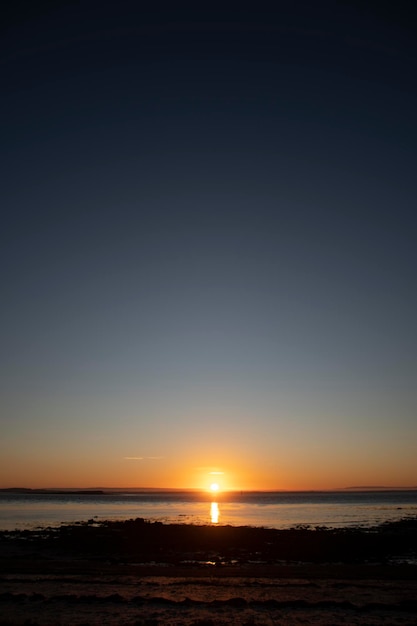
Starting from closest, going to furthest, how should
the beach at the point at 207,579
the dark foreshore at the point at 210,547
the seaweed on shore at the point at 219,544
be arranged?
the beach at the point at 207,579
the dark foreshore at the point at 210,547
the seaweed on shore at the point at 219,544

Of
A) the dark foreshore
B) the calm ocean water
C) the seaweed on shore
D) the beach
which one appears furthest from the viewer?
the calm ocean water

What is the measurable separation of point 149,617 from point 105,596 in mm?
3669

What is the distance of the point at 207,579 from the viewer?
936 inches

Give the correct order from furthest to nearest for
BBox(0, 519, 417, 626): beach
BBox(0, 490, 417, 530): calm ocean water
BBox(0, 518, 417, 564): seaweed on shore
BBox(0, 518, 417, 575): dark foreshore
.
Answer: BBox(0, 490, 417, 530): calm ocean water
BBox(0, 518, 417, 564): seaweed on shore
BBox(0, 518, 417, 575): dark foreshore
BBox(0, 519, 417, 626): beach

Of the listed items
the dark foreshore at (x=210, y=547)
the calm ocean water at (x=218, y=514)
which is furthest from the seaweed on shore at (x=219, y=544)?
the calm ocean water at (x=218, y=514)

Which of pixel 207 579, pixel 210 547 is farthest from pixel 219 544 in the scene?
pixel 207 579

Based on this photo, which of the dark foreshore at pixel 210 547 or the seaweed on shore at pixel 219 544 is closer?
the dark foreshore at pixel 210 547

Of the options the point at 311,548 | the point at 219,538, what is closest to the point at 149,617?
the point at 311,548

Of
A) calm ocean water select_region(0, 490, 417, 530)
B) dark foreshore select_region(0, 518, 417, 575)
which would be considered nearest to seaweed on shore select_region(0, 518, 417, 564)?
dark foreshore select_region(0, 518, 417, 575)

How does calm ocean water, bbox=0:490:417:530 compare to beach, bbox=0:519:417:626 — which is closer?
beach, bbox=0:519:417:626

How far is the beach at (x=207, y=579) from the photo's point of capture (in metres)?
Result: 16.9

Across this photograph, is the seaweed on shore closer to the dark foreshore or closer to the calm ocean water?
the dark foreshore

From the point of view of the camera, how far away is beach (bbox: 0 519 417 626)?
16.9 metres

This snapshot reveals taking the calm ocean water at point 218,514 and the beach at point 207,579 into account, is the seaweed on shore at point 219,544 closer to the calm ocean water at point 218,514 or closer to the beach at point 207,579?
the beach at point 207,579
